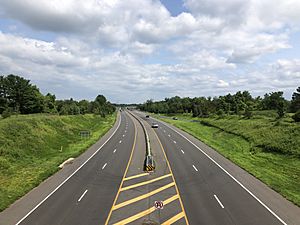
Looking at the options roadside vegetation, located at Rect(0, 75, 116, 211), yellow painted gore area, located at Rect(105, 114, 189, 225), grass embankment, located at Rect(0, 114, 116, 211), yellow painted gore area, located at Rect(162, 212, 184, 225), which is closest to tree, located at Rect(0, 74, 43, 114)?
roadside vegetation, located at Rect(0, 75, 116, 211)

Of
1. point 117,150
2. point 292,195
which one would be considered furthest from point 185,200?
point 117,150

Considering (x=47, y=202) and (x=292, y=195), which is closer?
(x=47, y=202)

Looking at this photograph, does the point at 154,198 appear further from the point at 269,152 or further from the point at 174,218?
the point at 269,152

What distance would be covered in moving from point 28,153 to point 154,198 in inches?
885

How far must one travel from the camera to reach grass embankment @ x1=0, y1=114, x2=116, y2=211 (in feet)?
76.0

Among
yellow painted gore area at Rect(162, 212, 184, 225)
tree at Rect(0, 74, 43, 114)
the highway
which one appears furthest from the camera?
tree at Rect(0, 74, 43, 114)

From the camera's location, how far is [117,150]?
1565 inches

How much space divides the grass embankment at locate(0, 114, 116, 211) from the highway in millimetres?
1481

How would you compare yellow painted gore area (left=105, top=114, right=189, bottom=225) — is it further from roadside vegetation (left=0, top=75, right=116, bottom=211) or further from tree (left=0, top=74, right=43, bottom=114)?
tree (left=0, top=74, right=43, bottom=114)

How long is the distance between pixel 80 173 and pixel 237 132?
3937cm

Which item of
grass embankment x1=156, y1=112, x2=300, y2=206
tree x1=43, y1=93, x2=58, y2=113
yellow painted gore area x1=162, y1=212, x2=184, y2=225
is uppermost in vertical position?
tree x1=43, y1=93, x2=58, y2=113

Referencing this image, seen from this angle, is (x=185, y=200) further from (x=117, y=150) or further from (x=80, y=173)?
(x=117, y=150)

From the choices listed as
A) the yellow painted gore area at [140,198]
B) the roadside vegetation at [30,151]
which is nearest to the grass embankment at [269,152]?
the yellow painted gore area at [140,198]

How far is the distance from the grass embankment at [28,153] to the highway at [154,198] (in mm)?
1481
